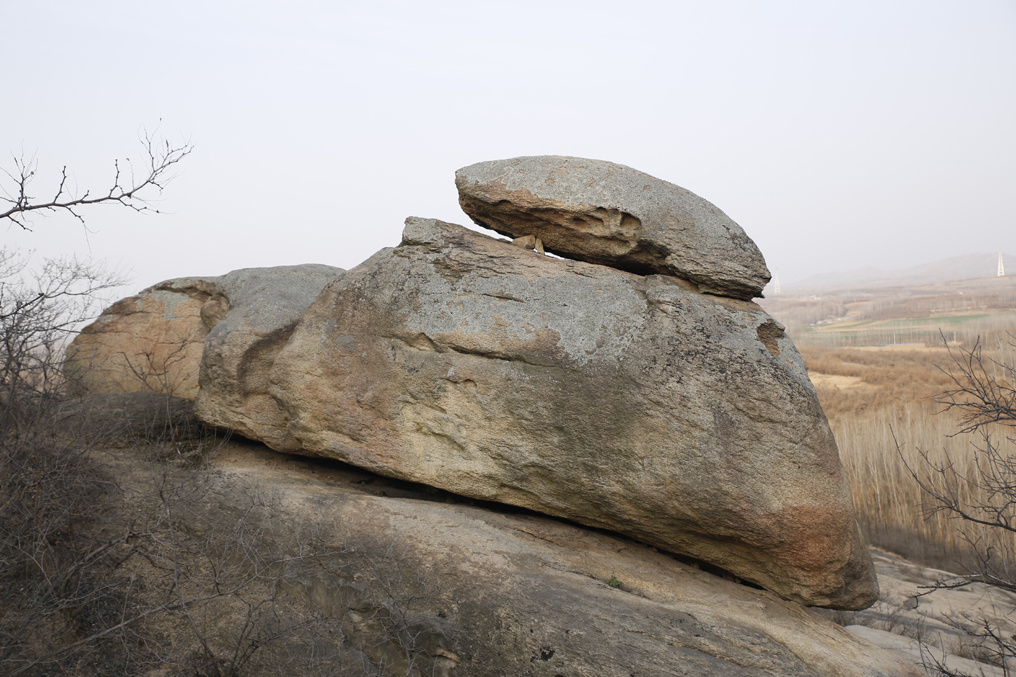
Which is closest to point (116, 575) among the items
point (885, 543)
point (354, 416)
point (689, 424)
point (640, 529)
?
point (354, 416)

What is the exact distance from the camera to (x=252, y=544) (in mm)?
4262

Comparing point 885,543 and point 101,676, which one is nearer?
point 101,676

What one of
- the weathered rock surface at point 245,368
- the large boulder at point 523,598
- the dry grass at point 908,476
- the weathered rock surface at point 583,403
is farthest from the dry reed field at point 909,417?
the weathered rock surface at point 245,368

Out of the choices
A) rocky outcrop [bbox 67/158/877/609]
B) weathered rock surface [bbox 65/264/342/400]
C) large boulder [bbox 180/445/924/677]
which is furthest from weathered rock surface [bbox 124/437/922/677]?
weathered rock surface [bbox 65/264/342/400]

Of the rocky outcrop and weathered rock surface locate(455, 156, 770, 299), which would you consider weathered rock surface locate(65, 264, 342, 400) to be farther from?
weathered rock surface locate(455, 156, 770, 299)

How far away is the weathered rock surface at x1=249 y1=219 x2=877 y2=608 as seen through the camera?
4.07m

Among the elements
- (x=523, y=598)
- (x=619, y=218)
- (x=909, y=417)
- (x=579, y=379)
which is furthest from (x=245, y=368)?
(x=909, y=417)

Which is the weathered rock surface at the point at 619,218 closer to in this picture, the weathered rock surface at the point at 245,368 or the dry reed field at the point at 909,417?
the dry reed field at the point at 909,417

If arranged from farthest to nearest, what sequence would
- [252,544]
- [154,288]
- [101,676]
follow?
[154,288], [252,544], [101,676]

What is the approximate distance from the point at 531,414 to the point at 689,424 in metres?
1.05

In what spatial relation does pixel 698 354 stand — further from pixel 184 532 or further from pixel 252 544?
pixel 184 532

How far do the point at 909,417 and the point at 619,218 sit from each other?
7851 mm

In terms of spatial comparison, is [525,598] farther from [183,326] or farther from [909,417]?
[909,417]

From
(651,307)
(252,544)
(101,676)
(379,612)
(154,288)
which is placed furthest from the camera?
(154,288)
